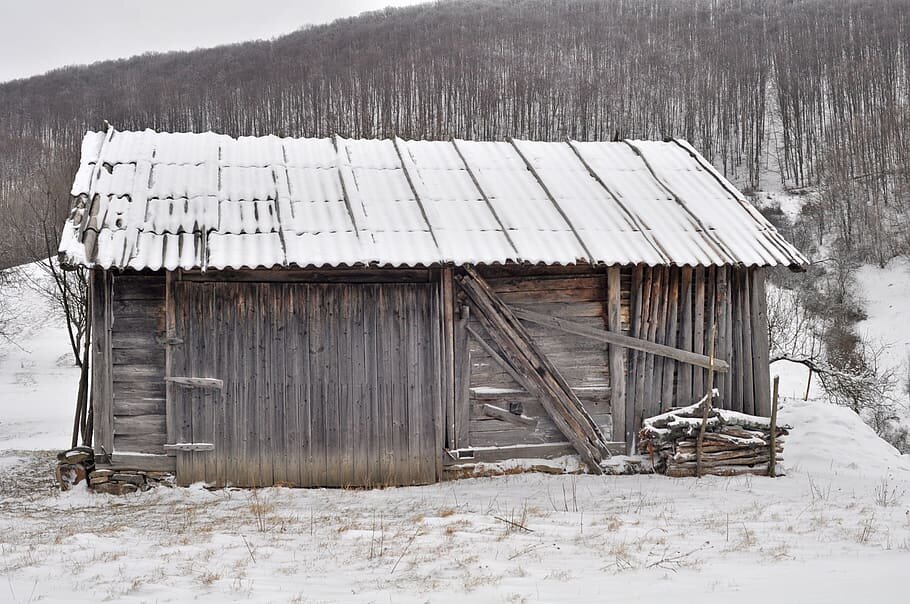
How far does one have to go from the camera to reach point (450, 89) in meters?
50.8

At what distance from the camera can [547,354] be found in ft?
30.2

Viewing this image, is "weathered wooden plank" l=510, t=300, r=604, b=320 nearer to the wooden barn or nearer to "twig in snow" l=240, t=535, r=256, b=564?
the wooden barn

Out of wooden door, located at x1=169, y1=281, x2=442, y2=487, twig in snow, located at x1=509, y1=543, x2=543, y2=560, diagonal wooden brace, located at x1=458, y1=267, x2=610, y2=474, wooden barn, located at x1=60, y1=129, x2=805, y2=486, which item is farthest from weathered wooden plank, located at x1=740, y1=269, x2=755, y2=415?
twig in snow, located at x1=509, y1=543, x2=543, y2=560

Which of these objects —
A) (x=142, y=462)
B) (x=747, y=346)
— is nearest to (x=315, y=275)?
(x=142, y=462)

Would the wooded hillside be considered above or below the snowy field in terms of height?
above

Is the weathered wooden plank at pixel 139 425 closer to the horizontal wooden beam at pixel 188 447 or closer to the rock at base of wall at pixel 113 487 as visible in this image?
the horizontal wooden beam at pixel 188 447

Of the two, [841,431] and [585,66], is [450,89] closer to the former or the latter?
[585,66]

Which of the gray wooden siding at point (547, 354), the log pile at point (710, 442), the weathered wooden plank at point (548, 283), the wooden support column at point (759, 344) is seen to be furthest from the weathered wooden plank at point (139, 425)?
the wooden support column at point (759, 344)

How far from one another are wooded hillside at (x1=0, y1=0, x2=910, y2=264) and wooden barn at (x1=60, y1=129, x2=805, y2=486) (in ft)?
98.7

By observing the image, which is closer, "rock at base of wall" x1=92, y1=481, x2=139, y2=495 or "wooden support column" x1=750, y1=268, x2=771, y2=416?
"rock at base of wall" x1=92, y1=481, x2=139, y2=495

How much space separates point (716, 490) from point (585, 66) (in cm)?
5083

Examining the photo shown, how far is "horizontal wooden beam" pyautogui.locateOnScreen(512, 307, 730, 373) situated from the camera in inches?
358

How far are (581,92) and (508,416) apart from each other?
1747 inches

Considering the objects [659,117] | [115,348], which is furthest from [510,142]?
[659,117]
